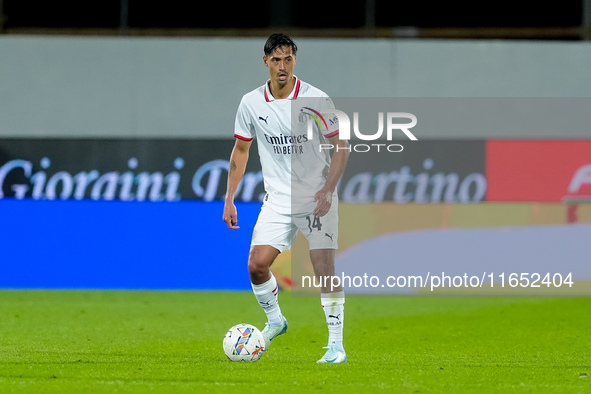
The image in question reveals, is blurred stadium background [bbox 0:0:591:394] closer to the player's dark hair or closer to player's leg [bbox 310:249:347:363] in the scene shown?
player's leg [bbox 310:249:347:363]

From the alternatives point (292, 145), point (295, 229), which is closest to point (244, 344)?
point (295, 229)

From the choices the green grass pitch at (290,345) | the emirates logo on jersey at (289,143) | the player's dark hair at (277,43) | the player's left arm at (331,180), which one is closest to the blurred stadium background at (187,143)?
the green grass pitch at (290,345)

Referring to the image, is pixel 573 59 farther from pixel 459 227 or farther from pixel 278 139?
pixel 278 139

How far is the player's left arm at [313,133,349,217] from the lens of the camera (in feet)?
21.3

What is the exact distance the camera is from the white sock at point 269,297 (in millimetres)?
6801

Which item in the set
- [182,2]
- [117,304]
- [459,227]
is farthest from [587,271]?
[182,2]

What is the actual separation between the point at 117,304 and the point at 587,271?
230 inches

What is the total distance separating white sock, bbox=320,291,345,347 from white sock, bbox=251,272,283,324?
1.30 ft

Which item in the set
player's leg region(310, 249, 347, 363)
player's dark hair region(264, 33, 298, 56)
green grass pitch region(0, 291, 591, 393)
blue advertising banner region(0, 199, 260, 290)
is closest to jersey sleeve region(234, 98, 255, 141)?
player's dark hair region(264, 33, 298, 56)

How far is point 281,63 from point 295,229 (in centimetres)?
111

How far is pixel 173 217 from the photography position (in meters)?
13.5

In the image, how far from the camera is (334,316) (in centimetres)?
→ 655

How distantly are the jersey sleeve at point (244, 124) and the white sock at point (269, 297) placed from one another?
972 mm

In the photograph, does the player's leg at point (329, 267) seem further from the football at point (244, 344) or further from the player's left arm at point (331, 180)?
the football at point (244, 344)
